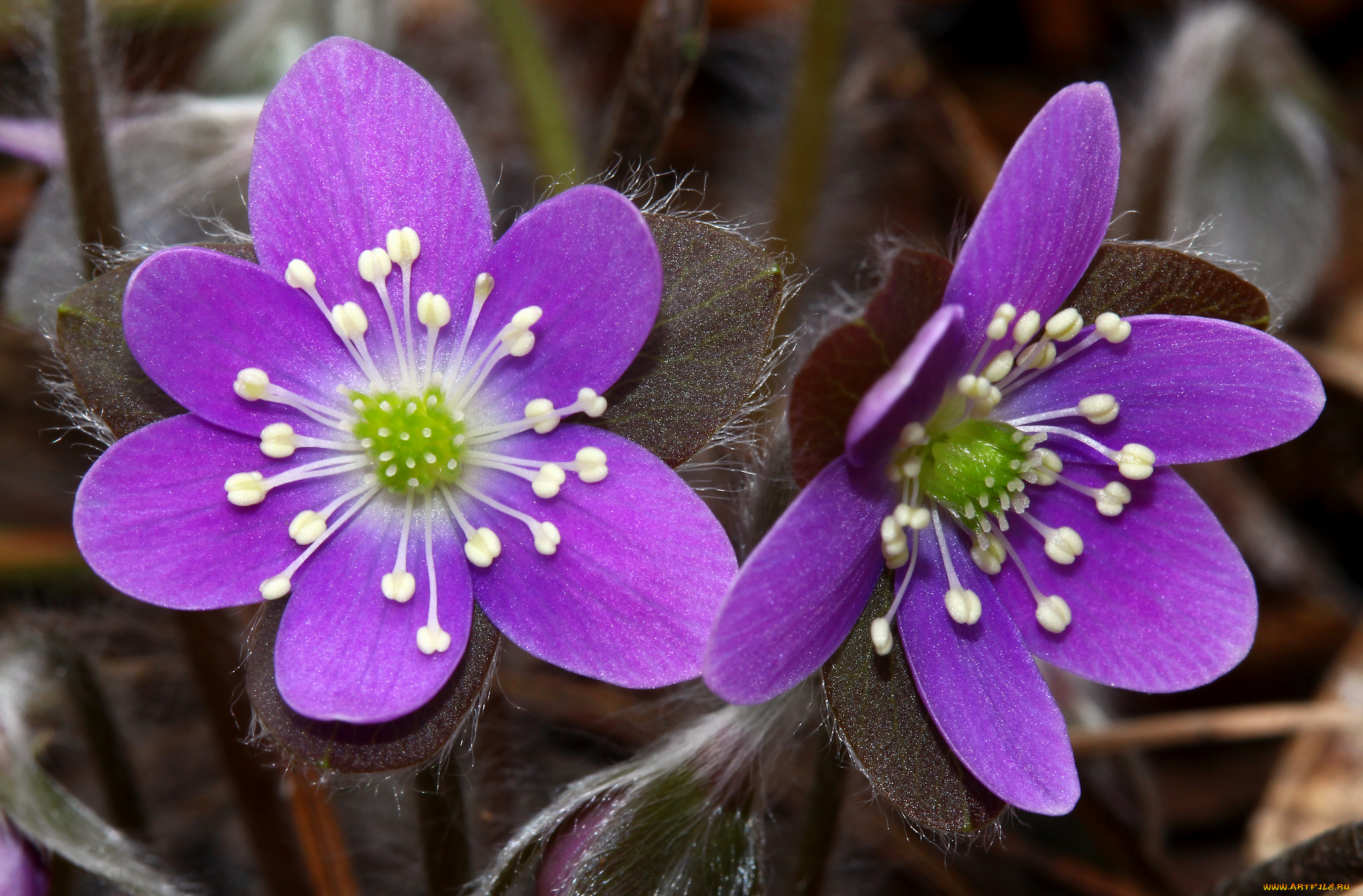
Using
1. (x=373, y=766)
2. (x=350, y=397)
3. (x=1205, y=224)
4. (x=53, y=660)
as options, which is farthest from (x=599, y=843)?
(x=1205, y=224)

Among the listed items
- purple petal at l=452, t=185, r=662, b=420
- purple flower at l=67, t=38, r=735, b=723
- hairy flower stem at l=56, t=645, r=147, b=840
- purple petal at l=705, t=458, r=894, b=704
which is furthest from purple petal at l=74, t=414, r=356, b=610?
hairy flower stem at l=56, t=645, r=147, b=840

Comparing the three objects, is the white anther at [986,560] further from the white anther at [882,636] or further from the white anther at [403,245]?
the white anther at [403,245]

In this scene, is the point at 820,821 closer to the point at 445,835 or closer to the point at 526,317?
the point at 445,835

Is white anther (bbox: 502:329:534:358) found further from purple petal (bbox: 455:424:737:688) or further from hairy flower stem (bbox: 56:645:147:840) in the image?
hairy flower stem (bbox: 56:645:147:840)

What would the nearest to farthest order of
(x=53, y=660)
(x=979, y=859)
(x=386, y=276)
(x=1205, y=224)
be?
1. (x=386, y=276)
2. (x=1205, y=224)
3. (x=53, y=660)
4. (x=979, y=859)

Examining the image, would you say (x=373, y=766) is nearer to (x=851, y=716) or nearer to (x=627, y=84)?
(x=851, y=716)

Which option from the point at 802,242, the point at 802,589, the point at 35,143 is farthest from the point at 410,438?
the point at 802,242

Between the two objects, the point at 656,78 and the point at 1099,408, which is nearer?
the point at 1099,408

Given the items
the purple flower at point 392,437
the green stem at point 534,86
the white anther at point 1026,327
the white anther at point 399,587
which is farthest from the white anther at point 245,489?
the green stem at point 534,86
